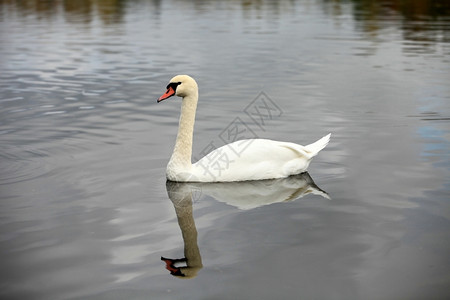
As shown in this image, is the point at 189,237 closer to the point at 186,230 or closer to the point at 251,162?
the point at 186,230

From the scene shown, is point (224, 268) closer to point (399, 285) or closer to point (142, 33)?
point (399, 285)

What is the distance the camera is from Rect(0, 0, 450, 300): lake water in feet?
19.4

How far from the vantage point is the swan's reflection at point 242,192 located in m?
7.72

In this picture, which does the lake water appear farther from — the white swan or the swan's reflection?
the white swan

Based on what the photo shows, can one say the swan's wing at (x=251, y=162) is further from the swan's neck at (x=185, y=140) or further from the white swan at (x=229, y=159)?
the swan's neck at (x=185, y=140)

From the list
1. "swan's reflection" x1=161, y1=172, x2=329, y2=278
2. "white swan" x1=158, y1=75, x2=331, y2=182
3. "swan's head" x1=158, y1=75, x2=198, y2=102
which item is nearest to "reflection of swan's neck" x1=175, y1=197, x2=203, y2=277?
"swan's reflection" x1=161, y1=172, x2=329, y2=278

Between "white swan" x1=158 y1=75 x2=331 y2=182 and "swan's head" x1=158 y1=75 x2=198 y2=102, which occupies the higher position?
"swan's head" x1=158 y1=75 x2=198 y2=102

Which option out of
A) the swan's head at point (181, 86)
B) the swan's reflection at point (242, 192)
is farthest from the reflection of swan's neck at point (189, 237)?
the swan's head at point (181, 86)

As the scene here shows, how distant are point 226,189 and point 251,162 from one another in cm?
52

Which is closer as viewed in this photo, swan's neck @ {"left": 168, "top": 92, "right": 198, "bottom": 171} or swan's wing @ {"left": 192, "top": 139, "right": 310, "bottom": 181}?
swan's wing @ {"left": 192, "top": 139, "right": 310, "bottom": 181}

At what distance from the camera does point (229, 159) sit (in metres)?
8.59

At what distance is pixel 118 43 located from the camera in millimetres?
28328

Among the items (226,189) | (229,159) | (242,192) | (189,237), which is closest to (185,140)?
(229,159)

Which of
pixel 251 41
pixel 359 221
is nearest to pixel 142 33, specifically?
pixel 251 41
